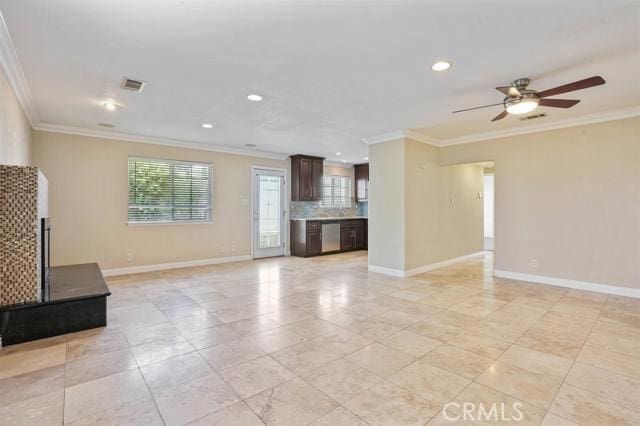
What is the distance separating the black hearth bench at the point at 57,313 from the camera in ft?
9.05

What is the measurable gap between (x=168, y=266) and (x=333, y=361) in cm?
476

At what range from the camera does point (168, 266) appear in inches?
240

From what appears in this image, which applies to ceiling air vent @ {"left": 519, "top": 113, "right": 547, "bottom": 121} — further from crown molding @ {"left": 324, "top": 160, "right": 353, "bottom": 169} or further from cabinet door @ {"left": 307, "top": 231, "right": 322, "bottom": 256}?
crown molding @ {"left": 324, "top": 160, "right": 353, "bottom": 169}

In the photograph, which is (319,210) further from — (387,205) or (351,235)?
(387,205)

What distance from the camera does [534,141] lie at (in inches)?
199

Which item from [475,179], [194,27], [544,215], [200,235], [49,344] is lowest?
[49,344]

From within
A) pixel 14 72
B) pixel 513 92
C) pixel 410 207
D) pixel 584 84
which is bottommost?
pixel 410 207

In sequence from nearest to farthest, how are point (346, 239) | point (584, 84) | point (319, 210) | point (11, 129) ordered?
point (584, 84) → point (11, 129) → point (346, 239) → point (319, 210)

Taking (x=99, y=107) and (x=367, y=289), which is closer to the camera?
(x=99, y=107)

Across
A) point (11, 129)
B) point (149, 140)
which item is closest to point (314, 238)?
point (149, 140)

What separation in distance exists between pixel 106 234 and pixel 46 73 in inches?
123

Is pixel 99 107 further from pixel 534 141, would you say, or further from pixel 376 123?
pixel 534 141

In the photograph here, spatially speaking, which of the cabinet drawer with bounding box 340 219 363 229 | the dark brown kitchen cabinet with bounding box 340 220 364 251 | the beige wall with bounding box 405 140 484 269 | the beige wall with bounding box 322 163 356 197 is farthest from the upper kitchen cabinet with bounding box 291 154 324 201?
the beige wall with bounding box 405 140 484 269

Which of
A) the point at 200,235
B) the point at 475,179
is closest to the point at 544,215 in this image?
the point at 475,179
